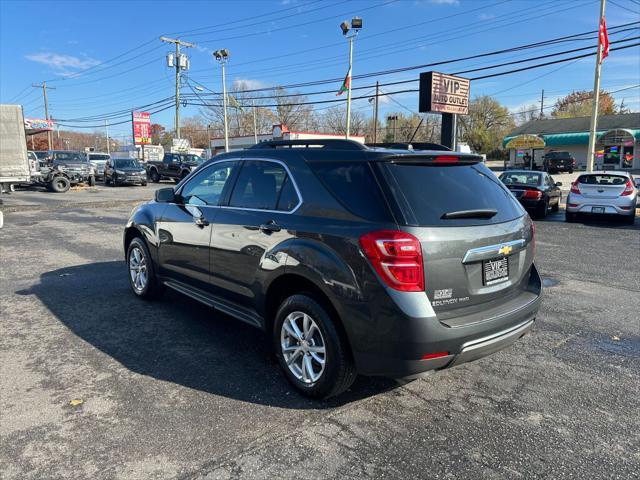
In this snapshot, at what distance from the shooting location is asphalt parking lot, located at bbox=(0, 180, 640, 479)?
2729 millimetres

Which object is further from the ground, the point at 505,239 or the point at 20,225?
the point at 505,239

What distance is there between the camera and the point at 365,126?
82.7 metres

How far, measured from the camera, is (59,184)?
76.9 feet

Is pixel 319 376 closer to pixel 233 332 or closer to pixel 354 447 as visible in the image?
pixel 354 447

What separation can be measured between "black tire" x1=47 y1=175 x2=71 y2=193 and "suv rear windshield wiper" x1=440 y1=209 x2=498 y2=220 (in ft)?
79.5

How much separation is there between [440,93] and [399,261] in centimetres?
1498

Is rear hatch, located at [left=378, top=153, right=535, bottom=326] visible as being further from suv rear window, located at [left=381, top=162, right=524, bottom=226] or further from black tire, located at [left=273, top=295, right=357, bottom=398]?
black tire, located at [left=273, top=295, right=357, bottom=398]

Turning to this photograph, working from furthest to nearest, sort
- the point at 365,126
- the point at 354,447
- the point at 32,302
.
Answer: the point at 365,126
the point at 32,302
the point at 354,447

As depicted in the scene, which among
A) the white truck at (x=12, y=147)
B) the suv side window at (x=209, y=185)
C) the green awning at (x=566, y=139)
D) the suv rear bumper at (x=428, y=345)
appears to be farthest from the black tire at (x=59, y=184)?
the green awning at (x=566, y=139)

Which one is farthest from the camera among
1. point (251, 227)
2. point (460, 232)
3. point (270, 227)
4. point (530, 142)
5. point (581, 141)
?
point (581, 141)

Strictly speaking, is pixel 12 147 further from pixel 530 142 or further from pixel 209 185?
pixel 530 142

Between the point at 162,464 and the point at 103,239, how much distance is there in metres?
8.59

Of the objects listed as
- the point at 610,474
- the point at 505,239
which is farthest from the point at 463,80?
the point at 610,474

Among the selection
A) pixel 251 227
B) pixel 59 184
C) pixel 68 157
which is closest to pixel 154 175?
pixel 68 157
